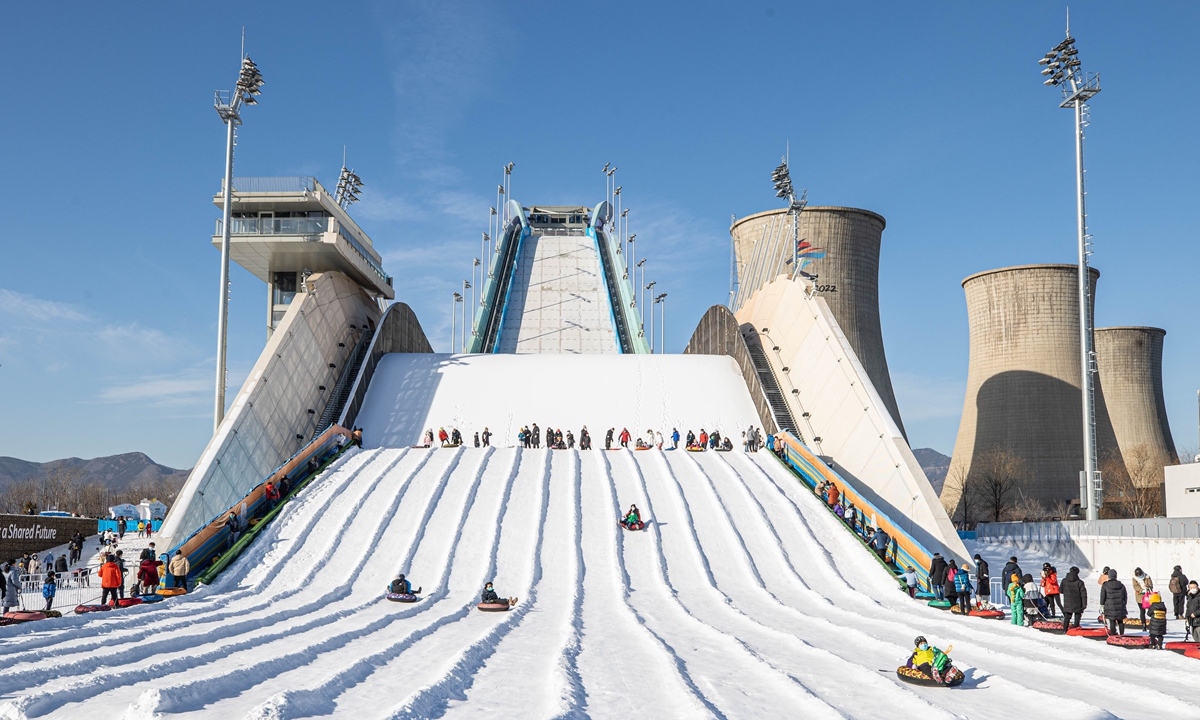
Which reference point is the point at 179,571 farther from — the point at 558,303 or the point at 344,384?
the point at 558,303

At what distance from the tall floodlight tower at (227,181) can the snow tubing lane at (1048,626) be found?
1898cm

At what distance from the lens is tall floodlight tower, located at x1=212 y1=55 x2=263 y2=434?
25453mm

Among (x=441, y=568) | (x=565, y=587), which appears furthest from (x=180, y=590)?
(x=565, y=587)

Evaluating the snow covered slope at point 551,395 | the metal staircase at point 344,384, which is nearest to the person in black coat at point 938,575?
the snow covered slope at point 551,395

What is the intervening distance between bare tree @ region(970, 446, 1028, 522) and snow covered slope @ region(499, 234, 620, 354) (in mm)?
17950

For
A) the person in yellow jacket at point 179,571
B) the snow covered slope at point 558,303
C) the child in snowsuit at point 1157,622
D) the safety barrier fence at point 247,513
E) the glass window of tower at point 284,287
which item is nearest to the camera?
the child in snowsuit at point 1157,622

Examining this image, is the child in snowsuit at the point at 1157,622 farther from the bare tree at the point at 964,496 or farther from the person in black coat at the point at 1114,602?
the bare tree at the point at 964,496

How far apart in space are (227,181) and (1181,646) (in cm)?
2364

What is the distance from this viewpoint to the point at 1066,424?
4225cm

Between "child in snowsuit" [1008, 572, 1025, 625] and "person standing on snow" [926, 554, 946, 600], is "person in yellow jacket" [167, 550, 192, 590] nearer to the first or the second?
"person standing on snow" [926, 554, 946, 600]

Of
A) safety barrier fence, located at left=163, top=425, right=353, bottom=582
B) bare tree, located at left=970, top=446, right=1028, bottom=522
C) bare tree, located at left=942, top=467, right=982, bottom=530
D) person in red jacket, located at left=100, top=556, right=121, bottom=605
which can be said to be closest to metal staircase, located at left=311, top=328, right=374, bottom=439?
safety barrier fence, located at left=163, top=425, right=353, bottom=582

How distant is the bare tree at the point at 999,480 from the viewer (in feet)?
138

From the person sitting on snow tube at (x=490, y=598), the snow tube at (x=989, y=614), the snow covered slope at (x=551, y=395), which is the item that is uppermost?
the snow covered slope at (x=551, y=395)

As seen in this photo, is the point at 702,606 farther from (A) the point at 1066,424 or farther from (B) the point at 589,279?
(B) the point at 589,279
